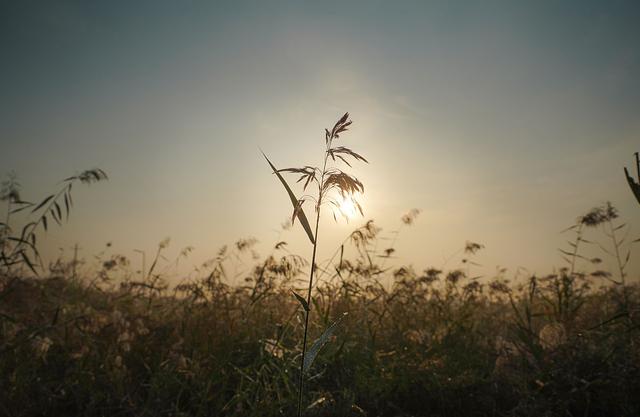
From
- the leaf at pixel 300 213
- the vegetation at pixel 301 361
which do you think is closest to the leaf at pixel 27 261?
the vegetation at pixel 301 361

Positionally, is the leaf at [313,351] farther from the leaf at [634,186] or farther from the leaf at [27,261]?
the leaf at [27,261]

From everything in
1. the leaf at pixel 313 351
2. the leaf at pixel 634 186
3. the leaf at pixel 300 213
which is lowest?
the leaf at pixel 313 351

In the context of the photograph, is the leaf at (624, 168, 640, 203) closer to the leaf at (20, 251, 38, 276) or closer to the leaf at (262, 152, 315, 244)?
the leaf at (262, 152, 315, 244)

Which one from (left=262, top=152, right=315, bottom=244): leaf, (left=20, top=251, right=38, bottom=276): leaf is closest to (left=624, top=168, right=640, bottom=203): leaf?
(left=262, top=152, right=315, bottom=244): leaf

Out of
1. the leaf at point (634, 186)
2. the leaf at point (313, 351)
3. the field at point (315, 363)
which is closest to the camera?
the leaf at point (313, 351)

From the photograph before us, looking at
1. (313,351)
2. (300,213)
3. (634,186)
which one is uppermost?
(634,186)

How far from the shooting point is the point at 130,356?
360 cm

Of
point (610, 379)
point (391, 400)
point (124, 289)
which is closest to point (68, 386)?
point (391, 400)

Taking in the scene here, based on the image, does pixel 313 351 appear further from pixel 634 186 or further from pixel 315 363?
pixel 315 363

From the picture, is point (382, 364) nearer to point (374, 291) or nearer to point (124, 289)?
point (374, 291)

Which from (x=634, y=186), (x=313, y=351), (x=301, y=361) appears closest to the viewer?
(x=313, y=351)

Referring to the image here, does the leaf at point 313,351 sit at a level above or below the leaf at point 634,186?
below

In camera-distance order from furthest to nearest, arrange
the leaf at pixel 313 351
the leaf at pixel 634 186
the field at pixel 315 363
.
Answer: the field at pixel 315 363 → the leaf at pixel 634 186 → the leaf at pixel 313 351

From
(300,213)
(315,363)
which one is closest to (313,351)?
(300,213)
